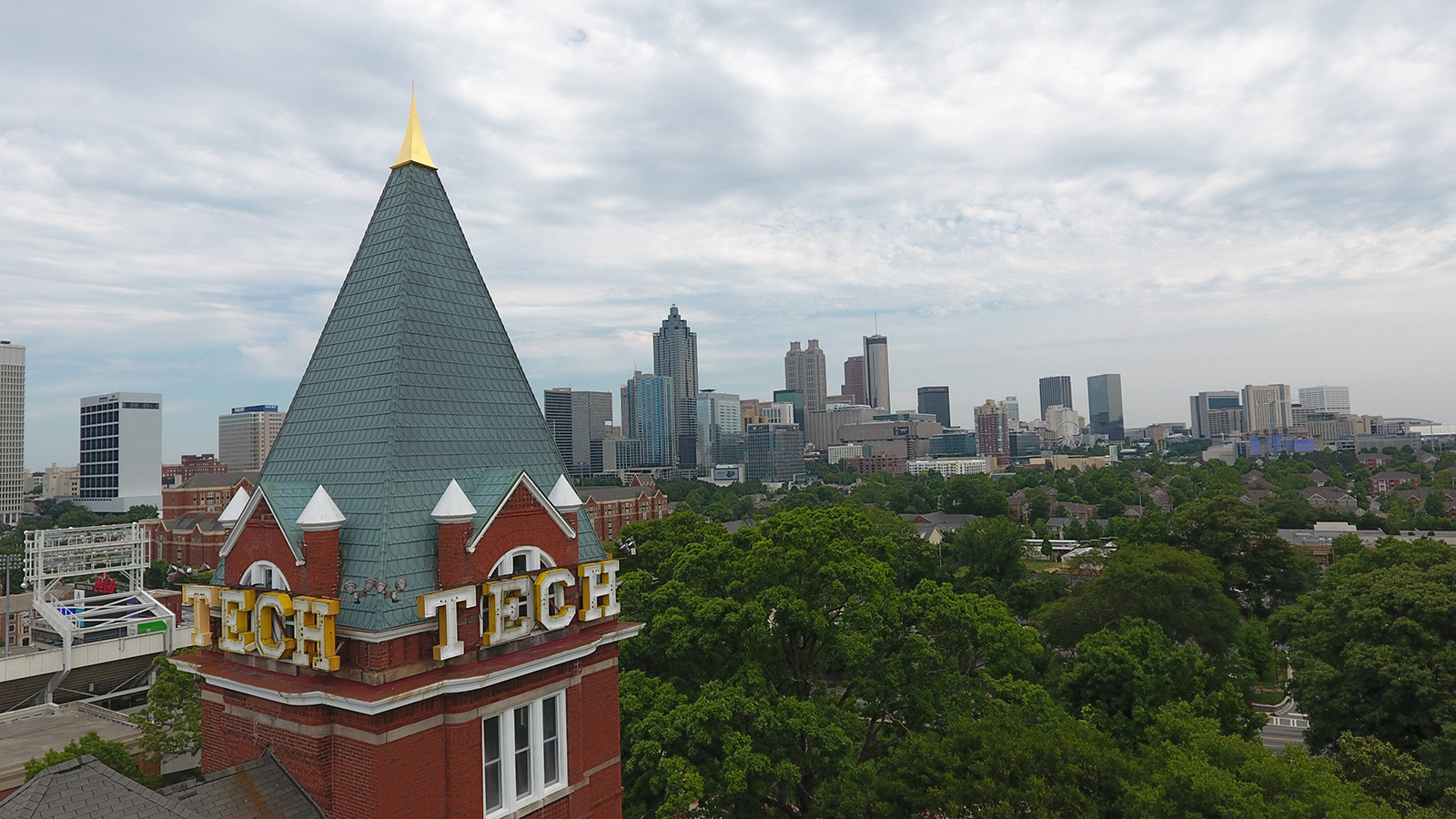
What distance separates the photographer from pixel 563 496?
17.2 m

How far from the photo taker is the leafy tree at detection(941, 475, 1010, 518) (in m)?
154

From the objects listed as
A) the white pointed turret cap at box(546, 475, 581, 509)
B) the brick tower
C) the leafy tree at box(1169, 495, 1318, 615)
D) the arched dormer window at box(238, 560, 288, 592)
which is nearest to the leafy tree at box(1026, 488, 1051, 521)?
the leafy tree at box(1169, 495, 1318, 615)

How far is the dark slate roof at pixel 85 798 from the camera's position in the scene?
442 inches

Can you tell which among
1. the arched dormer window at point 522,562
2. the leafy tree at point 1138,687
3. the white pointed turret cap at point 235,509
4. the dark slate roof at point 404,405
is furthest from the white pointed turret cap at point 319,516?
the leafy tree at point 1138,687

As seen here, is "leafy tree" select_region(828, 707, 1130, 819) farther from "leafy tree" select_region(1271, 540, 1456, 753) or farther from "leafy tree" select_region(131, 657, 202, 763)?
"leafy tree" select_region(131, 657, 202, 763)

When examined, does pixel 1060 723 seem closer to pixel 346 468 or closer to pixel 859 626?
pixel 859 626

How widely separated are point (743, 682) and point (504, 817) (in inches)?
513

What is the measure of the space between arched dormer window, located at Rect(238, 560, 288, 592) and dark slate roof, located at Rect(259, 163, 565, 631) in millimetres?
1036

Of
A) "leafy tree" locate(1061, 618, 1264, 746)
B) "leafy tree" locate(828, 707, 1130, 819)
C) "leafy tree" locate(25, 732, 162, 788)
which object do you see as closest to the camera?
"leafy tree" locate(828, 707, 1130, 819)

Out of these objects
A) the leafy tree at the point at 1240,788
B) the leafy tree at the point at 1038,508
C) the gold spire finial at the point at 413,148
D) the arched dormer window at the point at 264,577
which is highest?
the gold spire finial at the point at 413,148

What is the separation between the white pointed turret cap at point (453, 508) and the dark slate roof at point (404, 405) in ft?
2.17

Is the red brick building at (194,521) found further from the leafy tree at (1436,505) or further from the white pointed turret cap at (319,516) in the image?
the leafy tree at (1436,505)

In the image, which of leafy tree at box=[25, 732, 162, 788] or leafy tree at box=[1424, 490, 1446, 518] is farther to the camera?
leafy tree at box=[1424, 490, 1446, 518]

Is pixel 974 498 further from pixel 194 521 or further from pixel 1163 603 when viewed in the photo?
pixel 194 521
